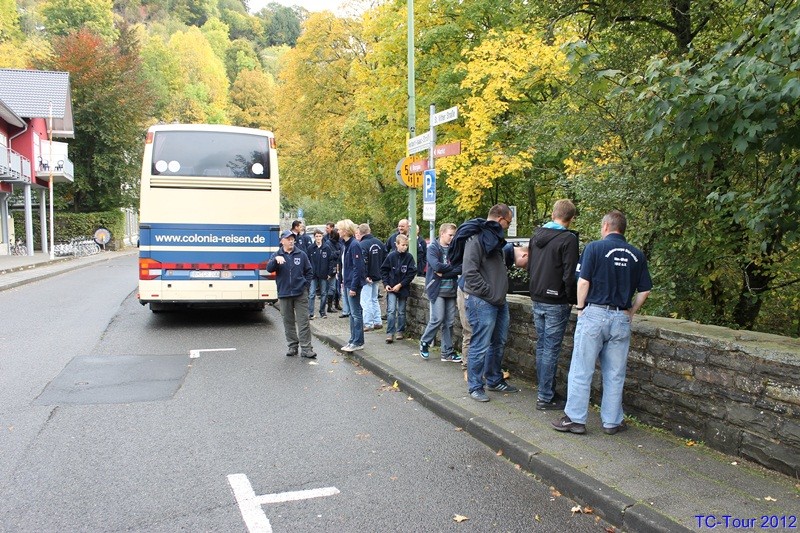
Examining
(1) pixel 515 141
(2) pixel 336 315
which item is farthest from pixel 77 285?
(1) pixel 515 141

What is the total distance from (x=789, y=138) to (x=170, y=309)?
36.7ft

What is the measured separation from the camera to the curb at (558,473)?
349cm

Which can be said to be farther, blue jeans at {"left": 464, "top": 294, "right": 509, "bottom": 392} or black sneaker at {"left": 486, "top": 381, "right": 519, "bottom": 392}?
black sneaker at {"left": 486, "top": 381, "right": 519, "bottom": 392}

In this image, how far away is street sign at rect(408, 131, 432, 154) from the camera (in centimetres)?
883

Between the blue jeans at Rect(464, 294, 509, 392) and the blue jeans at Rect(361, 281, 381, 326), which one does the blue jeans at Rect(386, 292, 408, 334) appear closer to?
the blue jeans at Rect(361, 281, 381, 326)

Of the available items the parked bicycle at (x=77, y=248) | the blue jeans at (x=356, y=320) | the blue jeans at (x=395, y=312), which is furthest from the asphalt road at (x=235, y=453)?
the parked bicycle at (x=77, y=248)

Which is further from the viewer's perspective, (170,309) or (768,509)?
(170,309)

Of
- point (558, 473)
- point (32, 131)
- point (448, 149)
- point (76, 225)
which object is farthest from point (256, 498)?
point (76, 225)

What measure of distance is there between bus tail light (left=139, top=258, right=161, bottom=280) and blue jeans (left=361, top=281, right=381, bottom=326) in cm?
372

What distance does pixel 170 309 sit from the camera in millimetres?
12258

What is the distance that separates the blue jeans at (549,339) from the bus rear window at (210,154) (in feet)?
23.1

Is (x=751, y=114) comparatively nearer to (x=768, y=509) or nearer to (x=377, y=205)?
(x=768, y=509)

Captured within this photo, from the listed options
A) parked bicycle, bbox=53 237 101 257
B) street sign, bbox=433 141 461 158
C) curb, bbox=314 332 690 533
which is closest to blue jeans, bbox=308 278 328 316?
street sign, bbox=433 141 461 158

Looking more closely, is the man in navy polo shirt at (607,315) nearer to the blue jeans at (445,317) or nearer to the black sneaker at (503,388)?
the black sneaker at (503,388)
